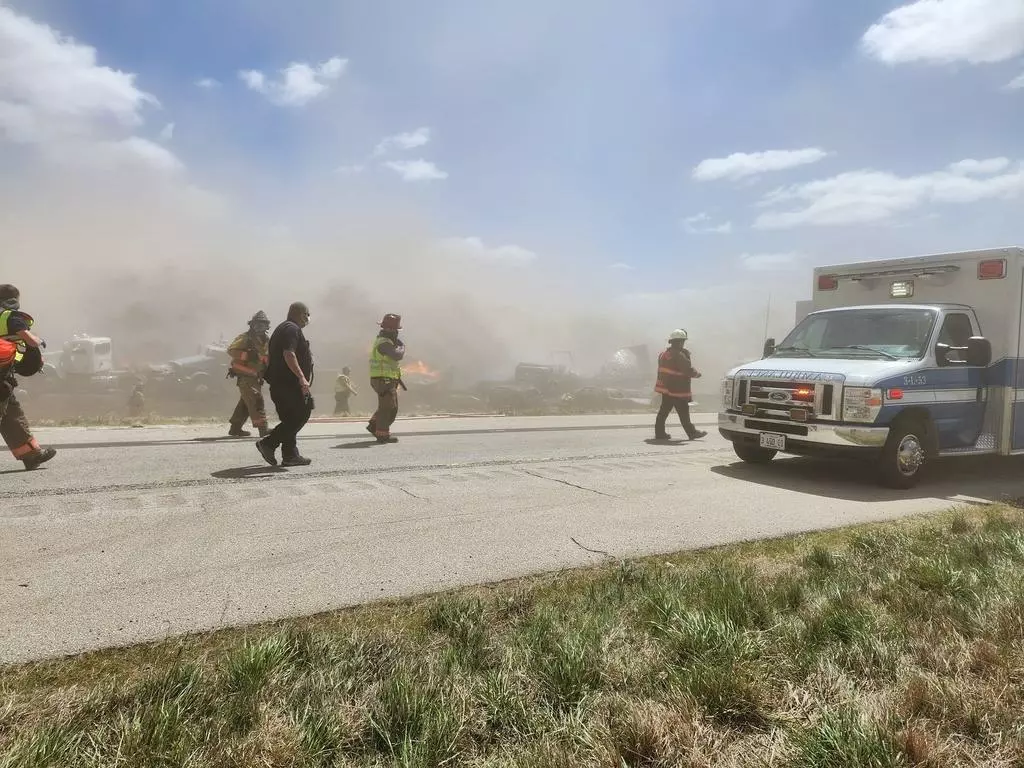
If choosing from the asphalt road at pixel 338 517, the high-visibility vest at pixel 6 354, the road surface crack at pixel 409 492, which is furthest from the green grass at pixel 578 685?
the high-visibility vest at pixel 6 354

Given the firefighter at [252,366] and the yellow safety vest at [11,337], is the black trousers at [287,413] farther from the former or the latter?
the yellow safety vest at [11,337]

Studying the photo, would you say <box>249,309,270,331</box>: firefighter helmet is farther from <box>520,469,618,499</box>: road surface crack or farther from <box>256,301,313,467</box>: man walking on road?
<box>520,469,618,499</box>: road surface crack

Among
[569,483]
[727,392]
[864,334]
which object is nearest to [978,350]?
[864,334]

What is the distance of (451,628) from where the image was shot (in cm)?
299

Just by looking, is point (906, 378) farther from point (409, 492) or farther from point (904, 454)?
point (409, 492)

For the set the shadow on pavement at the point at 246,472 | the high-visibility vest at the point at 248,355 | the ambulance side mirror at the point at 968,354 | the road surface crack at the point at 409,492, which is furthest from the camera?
the high-visibility vest at the point at 248,355

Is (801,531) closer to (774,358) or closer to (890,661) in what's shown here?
(890,661)

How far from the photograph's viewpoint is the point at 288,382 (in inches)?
288

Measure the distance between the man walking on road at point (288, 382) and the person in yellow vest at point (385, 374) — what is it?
226 centimetres

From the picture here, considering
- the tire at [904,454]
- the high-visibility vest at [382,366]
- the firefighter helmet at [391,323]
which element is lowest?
the tire at [904,454]

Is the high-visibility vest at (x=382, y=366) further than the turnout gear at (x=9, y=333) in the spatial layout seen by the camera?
Yes

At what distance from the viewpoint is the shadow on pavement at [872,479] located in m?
6.81

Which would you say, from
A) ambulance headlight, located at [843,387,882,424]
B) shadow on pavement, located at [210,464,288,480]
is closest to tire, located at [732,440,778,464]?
ambulance headlight, located at [843,387,882,424]

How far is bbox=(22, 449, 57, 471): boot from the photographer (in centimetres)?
672
